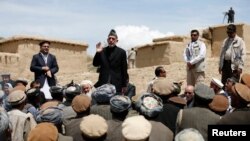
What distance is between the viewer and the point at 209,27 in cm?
2169

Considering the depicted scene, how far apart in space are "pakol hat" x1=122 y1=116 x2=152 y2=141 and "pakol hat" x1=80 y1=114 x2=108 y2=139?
297 mm

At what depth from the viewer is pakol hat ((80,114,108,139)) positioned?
17.5ft

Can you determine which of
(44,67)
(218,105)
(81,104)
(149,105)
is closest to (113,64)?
(44,67)

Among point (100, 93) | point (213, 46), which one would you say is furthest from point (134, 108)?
point (213, 46)

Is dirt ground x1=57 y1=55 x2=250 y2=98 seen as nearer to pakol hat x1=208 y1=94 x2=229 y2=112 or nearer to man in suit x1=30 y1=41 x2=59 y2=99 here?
man in suit x1=30 y1=41 x2=59 y2=99

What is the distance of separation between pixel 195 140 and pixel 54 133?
1416 mm

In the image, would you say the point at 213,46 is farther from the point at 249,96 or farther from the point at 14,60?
the point at 249,96

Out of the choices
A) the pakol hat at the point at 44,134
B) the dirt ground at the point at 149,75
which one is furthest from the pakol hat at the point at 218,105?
the dirt ground at the point at 149,75

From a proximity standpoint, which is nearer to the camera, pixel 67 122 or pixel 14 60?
pixel 67 122

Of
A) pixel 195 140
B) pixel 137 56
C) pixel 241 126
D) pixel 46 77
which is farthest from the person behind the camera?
pixel 137 56

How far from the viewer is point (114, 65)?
8531 mm

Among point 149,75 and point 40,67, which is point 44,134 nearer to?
point 40,67

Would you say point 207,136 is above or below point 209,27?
below

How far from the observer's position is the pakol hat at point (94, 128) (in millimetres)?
5328
